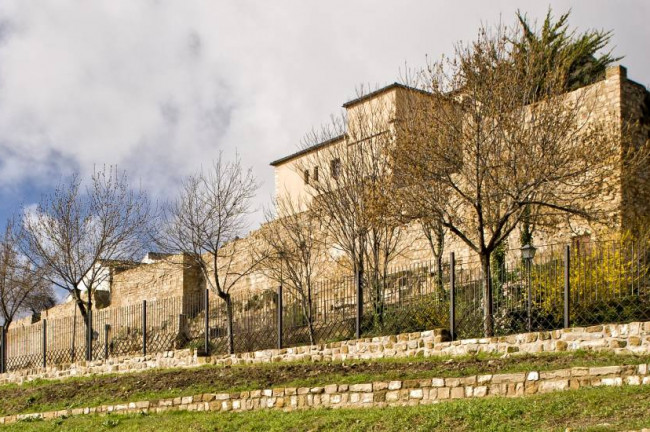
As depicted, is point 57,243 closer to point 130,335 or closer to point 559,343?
point 130,335

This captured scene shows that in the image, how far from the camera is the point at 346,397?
50.1ft

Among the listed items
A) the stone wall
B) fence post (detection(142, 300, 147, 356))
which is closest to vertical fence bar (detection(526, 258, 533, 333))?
fence post (detection(142, 300, 147, 356))

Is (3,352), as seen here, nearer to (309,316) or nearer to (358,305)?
(309,316)

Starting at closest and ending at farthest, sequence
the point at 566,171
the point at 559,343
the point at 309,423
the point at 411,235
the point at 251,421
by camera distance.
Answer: the point at 309,423 < the point at 251,421 < the point at 559,343 < the point at 566,171 < the point at 411,235

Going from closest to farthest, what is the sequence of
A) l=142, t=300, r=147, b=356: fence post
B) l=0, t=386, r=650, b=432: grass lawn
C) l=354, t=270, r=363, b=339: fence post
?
l=0, t=386, r=650, b=432: grass lawn → l=354, t=270, r=363, b=339: fence post → l=142, t=300, r=147, b=356: fence post

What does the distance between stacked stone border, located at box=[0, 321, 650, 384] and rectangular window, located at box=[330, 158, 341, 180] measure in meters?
6.25

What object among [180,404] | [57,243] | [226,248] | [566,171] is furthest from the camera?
[226,248]

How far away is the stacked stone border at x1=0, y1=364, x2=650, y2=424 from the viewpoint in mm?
13188

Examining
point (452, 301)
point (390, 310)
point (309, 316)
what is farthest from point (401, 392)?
point (309, 316)

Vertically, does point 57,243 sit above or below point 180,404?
above

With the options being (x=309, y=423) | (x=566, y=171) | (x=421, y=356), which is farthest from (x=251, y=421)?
(x=566, y=171)

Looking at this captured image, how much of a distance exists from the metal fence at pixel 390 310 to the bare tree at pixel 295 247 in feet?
2.62

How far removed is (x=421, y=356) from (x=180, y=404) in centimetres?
498

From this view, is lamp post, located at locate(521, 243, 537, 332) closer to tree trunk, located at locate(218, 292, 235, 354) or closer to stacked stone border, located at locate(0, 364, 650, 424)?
stacked stone border, located at locate(0, 364, 650, 424)
